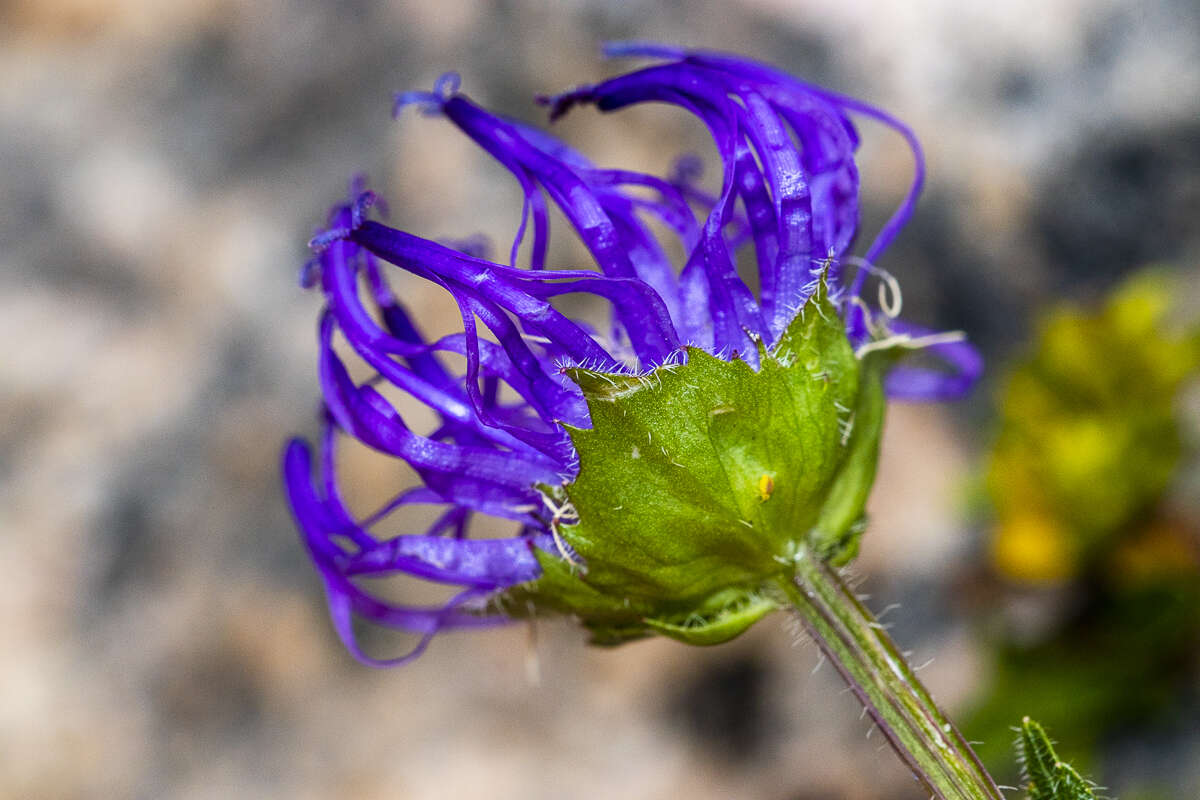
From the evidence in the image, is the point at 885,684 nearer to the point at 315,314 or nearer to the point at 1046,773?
the point at 1046,773

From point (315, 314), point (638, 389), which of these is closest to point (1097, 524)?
point (638, 389)

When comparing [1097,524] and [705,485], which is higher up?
[705,485]

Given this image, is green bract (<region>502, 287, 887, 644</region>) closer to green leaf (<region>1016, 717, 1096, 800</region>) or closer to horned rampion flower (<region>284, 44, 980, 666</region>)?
horned rampion flower (<region>284, 44, 980, 666</region>)

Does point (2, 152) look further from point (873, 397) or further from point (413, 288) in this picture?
point (873, 397)

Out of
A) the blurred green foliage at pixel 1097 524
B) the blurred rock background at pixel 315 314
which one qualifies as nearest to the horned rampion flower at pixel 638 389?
the blurred green foliage at pixel 1097 524

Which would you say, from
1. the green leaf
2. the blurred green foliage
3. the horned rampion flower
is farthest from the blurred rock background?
the green leaf

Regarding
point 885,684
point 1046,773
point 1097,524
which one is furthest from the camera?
point 1097,524

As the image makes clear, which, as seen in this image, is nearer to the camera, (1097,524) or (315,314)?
(1097,524)

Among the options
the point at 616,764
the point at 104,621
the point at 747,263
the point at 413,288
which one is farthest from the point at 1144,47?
the point at 104,621
